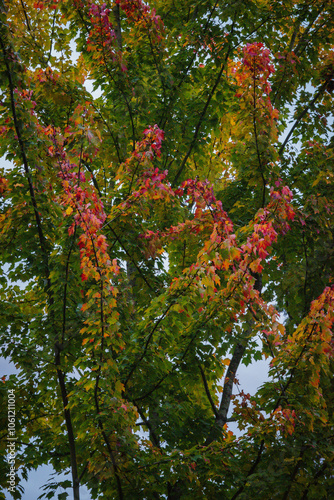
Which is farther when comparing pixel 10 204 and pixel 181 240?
pixel 181 240

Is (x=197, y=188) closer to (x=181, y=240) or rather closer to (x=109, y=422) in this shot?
(x=181, y=240)

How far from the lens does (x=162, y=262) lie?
627 cm

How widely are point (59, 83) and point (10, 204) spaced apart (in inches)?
63.8

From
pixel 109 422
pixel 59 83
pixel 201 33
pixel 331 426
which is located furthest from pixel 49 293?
pixel 201 33

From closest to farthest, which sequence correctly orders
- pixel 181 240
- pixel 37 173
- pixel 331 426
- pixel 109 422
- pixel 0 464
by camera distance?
1. pixel 109 422
2. pixel 331 426
3. pixel 37 173
4. pixel 0 464
5. pixel 181 240

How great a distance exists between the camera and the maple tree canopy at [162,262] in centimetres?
386

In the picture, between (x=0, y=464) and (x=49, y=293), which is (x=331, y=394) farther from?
(x=0, y=464)

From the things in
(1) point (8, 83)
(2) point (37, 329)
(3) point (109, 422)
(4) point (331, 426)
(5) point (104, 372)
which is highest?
(1) point (8, 83)

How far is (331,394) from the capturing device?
4520 mm

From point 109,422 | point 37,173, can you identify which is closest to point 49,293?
point 37,173

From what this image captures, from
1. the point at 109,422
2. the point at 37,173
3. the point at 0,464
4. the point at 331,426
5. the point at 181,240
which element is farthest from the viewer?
the point at 181,240

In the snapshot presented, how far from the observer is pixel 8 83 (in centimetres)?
440

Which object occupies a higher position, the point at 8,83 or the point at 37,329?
the point at 8,83

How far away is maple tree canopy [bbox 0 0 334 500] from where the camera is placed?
386 cm
